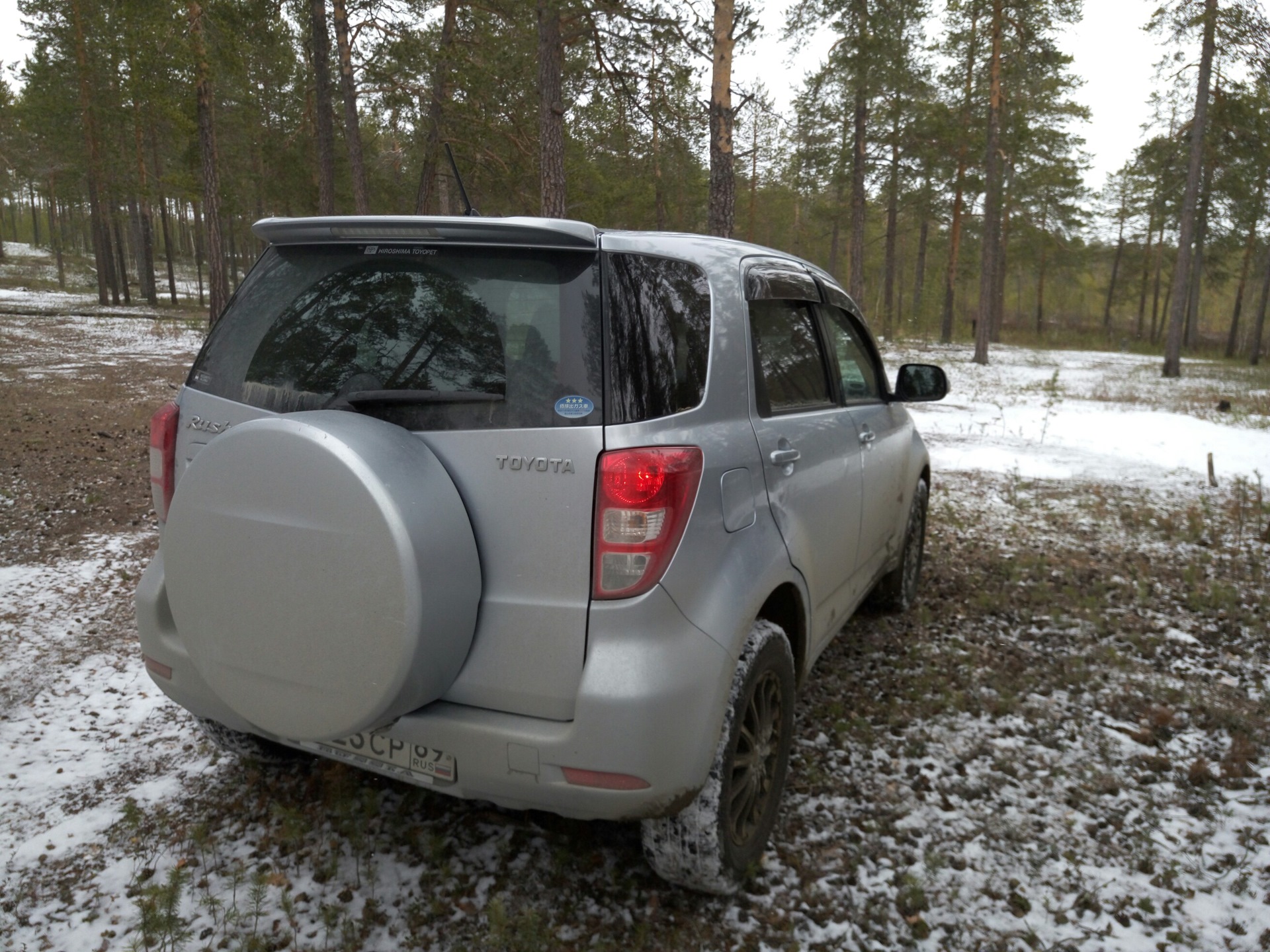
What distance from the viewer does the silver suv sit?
210 cm

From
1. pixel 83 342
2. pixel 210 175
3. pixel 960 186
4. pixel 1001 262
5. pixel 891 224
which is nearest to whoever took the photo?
pixel 210 175

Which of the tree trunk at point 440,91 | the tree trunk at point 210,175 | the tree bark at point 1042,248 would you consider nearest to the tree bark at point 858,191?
the tree trunk at point 440,91

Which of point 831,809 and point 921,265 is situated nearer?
point 831,809

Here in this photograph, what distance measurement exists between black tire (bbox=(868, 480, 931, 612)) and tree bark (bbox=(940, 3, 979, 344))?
23228mm

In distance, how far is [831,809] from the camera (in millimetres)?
3186

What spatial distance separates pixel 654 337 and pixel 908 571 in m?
3.46

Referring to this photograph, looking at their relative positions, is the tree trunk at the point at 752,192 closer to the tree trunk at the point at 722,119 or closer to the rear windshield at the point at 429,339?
the tree trunk at the point at 722,119

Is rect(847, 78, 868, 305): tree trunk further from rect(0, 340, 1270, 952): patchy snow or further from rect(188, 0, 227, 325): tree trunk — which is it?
rect(0, 340, 1270, 952): patchy snow

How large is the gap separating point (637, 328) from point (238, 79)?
20.8m

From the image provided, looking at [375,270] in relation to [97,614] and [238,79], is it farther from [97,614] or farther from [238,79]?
[238,79]

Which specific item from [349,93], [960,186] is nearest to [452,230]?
[349,93]

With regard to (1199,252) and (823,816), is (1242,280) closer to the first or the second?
(1199,252)

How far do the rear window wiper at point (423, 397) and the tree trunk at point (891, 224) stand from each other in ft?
86.0

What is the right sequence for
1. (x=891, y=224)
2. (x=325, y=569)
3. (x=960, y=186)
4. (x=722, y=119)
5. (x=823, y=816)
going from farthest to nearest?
(x=891, y=224) → (x=960, y=186) → (x=722, y=119) → (x=823, y=816) → (x=325, y=569)
